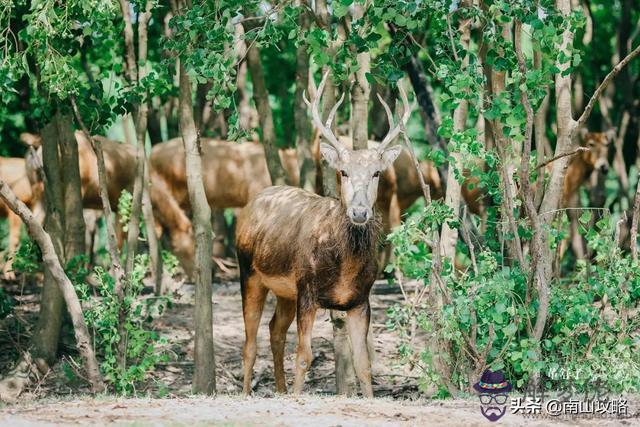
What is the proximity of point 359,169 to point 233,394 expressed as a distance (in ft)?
9.29

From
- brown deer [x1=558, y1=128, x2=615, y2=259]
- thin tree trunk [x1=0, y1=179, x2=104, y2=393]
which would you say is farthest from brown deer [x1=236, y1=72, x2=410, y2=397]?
brown deer [x1=558, y1=128, x2=615, y2=259]

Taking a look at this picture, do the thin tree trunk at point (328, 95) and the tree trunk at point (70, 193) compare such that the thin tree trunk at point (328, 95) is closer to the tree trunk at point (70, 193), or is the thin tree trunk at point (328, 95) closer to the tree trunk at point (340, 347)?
the tree trunk at point (340, 347)

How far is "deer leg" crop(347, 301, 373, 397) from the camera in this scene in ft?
31.9

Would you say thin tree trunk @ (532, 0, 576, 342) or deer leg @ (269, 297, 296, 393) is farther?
deer leg @ (269, 297, 296, 393)

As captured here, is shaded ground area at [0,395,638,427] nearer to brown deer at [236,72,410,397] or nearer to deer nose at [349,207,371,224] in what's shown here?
brown deer at [236,72,410,397]

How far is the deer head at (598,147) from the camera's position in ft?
57.8

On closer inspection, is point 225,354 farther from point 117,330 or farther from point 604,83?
point 604,83

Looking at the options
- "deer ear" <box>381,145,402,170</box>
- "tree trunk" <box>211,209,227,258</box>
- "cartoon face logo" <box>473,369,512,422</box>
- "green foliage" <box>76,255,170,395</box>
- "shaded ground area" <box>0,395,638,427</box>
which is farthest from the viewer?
"tree trunk" <box>211,209,227,258</box>

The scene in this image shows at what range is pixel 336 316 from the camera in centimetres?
1059

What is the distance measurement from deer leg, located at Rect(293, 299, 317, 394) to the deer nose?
941 mm

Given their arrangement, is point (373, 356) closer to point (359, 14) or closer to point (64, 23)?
point (359, 14)

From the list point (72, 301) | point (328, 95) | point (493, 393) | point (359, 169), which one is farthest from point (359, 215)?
point (72, 301)

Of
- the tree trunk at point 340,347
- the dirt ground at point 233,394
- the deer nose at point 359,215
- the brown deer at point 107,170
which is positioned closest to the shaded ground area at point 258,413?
the dirt ground at point 233,394

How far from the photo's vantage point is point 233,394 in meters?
10.9
